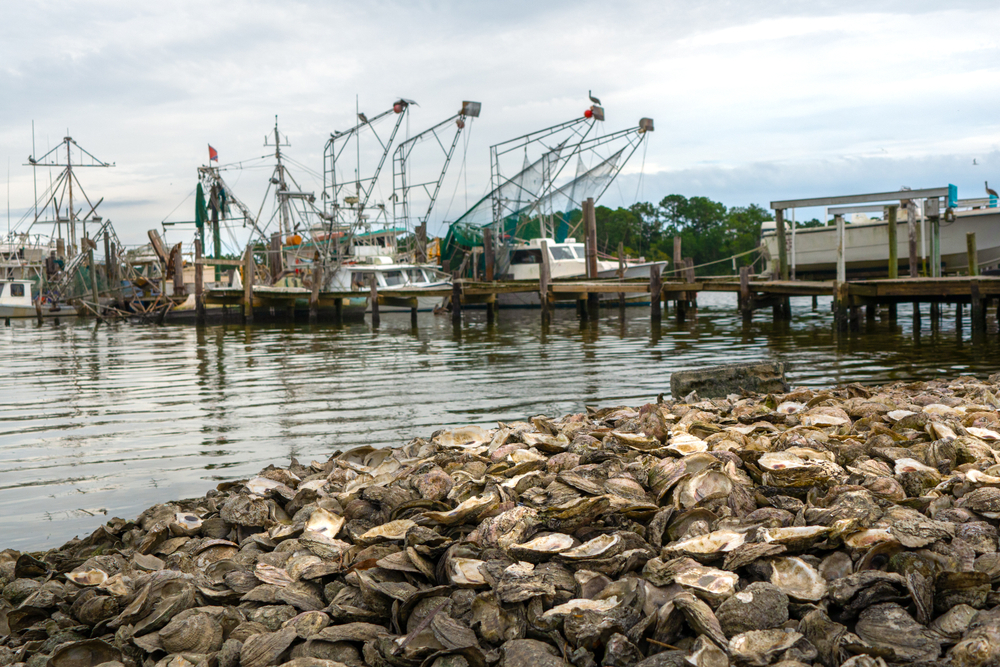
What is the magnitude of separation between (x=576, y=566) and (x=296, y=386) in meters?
9.95

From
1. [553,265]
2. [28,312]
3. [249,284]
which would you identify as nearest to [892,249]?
[553,265]

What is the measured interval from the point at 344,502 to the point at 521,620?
1766 mm

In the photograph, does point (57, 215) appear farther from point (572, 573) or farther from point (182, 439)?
point (572, 573)

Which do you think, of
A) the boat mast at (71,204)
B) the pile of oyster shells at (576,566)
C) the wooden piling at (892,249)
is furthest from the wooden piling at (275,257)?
the pile of oyster shells at (576,566)

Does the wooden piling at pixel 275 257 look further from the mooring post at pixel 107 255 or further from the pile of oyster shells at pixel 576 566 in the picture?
the pile of oyster shells at pixel 576 566

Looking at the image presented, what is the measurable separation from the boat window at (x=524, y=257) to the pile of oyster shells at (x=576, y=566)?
105 ft

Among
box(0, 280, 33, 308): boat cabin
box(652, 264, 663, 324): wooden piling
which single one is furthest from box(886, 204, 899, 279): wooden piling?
box(0, 280, 33, 308): boat cabin

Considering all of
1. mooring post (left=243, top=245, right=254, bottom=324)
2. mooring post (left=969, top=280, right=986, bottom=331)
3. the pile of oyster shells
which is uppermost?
mooring post (left=243, top=245, right=254, bottom=324)

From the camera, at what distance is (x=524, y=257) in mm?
37125

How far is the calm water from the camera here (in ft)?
22.9

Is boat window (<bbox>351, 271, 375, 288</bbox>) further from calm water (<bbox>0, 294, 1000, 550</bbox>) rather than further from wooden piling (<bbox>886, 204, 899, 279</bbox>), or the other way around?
wooden piling (<bbox>886, 204, 899, 279</bbox>)

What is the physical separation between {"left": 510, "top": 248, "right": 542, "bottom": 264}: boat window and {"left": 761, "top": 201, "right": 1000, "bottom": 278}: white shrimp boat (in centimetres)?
999

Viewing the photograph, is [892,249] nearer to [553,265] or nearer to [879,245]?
[879,245]

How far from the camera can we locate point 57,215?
46.3m
